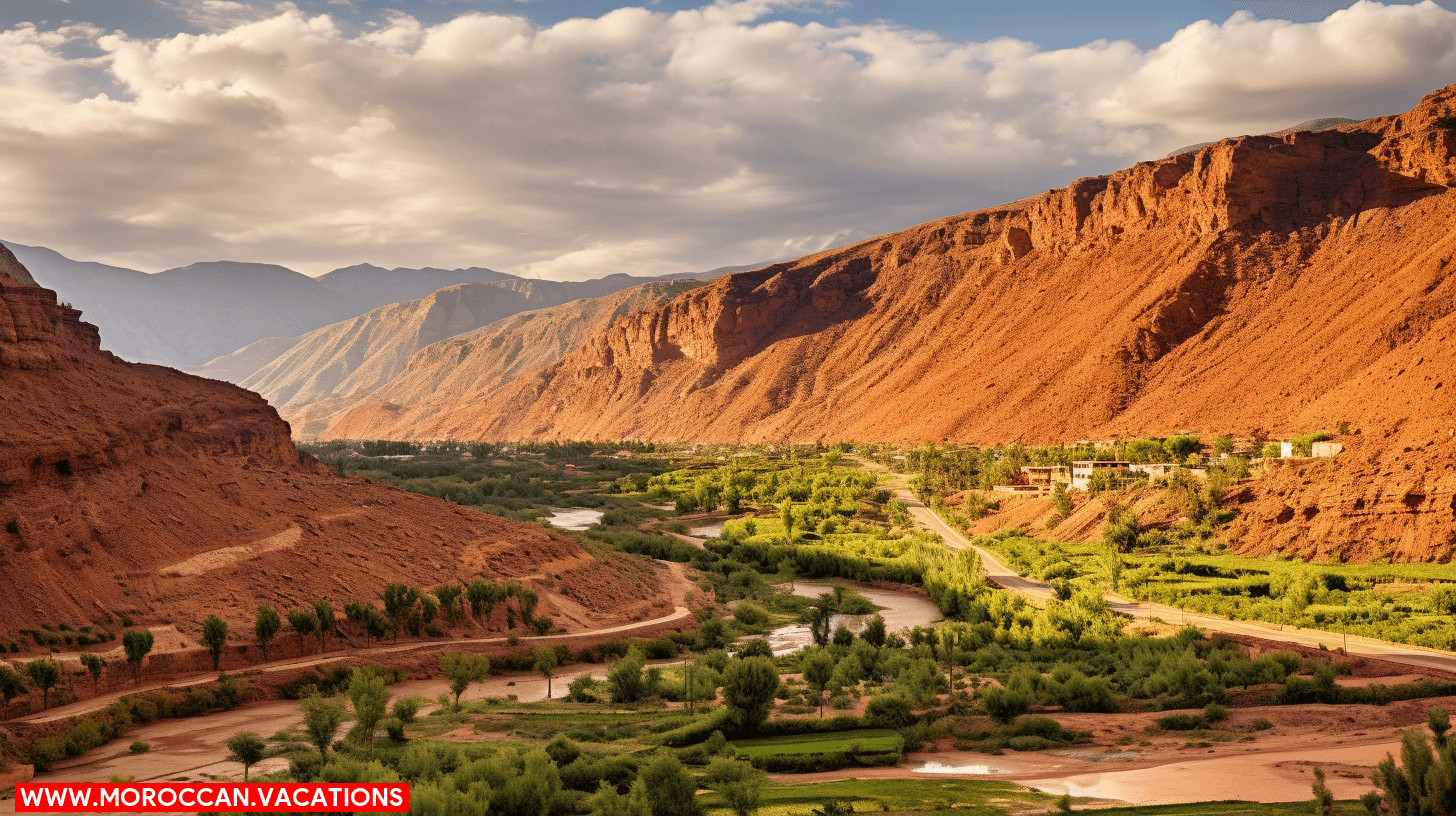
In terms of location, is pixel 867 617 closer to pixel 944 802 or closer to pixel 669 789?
pixel 944 802

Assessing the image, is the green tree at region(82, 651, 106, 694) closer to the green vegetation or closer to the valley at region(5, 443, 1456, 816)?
the valley at region(5, 443, 1456, 816)

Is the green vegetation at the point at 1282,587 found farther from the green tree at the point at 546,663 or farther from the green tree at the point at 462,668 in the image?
the green tree at the point at 462,668

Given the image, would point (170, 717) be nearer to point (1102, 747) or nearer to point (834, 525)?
point (1102, 747)

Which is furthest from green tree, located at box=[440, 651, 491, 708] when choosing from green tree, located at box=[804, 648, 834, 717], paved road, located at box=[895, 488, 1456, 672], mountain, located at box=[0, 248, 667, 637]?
paved road, located at box=[895, 488, 1456, 672]

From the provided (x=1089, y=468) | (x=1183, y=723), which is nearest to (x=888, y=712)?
(x=1183, y=723)

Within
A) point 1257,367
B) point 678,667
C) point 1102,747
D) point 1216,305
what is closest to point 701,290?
point 1216,305
